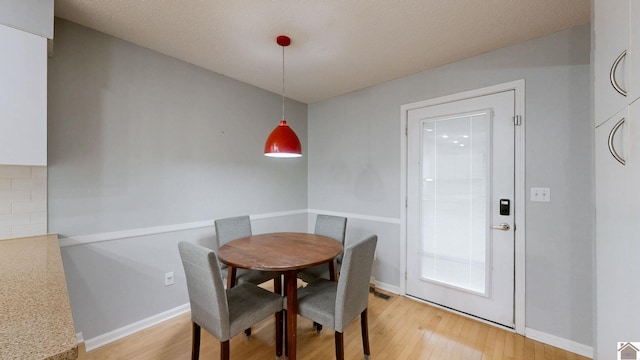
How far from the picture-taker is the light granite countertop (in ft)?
1.89

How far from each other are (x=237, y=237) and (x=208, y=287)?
3.57 feet

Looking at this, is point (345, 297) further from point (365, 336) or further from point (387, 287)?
point (387, 287)

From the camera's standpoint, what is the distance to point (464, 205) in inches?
91.3

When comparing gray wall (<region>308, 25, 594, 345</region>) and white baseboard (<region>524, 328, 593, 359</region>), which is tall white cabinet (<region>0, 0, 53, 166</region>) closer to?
gray wall (<region>308, 25, 594, 345</region>)

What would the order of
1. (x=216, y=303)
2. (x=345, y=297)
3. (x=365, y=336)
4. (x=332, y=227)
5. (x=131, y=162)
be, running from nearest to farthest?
(x=216, y=303) → (x=345, y=297) → (x=365, y=336) → (x=131, y=162) → (x=332, y=227)

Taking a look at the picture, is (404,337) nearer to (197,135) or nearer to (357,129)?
(357,129)

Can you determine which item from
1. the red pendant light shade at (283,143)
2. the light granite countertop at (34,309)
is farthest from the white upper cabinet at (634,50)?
the light granite countertop at (34,309)

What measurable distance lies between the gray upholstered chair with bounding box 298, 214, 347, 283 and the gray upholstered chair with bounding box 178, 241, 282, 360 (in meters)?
0.53

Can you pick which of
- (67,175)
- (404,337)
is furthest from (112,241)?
(404,337)

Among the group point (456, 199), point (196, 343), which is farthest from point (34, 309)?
point (456, 199)

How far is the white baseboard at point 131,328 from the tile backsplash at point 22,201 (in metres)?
0.85

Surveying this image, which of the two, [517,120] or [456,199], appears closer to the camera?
[517,120]

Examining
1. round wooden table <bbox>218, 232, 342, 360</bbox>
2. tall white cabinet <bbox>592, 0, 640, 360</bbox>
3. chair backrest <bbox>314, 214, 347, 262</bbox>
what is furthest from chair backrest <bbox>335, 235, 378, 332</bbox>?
tall white cabinet <bbox>592, 0, 640, 360</bbox>

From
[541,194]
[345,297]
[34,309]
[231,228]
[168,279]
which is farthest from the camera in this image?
[231,228]
